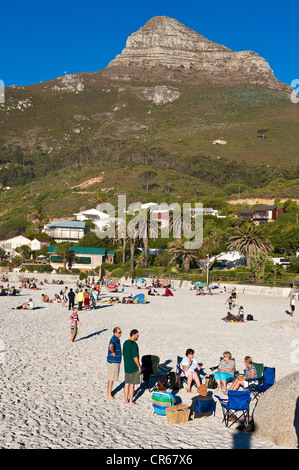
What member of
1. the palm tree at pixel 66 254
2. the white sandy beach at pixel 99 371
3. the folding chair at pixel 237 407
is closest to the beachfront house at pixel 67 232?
the palm tree at pixel 66 254

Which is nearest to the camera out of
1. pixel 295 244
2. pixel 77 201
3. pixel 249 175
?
pixel 295 244

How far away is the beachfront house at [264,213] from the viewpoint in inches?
3067

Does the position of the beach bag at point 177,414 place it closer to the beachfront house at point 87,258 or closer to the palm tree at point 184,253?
the palm tree at point 184,253

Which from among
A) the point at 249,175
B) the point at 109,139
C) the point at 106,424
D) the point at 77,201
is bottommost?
the point at 106,424

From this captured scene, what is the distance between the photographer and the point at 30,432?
7281 mm

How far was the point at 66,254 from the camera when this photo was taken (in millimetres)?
62750

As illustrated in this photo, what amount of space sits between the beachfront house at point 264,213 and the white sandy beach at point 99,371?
5498cm

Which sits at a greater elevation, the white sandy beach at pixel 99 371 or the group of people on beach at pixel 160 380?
the group of people on beach at pixel 160 380

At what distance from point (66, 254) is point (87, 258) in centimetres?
420

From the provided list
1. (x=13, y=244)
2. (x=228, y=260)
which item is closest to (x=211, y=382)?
(x=228, y=260)

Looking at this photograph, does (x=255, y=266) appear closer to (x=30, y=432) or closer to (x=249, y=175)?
(x=30, y=432)

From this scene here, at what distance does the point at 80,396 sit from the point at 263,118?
180m

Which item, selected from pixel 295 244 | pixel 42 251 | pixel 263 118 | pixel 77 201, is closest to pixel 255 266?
pixel 295 244

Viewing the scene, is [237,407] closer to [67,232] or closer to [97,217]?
[67,232]
